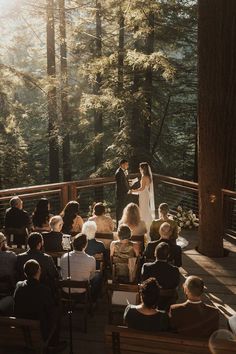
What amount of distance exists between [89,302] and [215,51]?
15.8 ft

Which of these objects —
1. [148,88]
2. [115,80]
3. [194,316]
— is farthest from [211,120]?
[115,80]

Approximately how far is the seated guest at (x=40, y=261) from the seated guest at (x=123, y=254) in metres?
0.96

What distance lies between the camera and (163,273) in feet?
17.8

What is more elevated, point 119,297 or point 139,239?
point 139,239

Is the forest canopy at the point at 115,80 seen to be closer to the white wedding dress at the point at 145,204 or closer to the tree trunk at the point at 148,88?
the tree trunk at the point at 148,88

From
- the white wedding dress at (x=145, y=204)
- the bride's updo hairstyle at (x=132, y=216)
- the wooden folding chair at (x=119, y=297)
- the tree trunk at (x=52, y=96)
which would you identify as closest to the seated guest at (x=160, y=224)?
the bride's updo hairstyle at (x=132, y=216)

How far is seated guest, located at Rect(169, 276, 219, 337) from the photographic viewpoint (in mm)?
4383

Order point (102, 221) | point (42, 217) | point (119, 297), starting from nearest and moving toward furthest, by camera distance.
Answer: point (119, 297)
point (42, 217)
point (102, 221)

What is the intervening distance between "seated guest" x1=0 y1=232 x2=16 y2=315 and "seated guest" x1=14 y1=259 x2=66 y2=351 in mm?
501

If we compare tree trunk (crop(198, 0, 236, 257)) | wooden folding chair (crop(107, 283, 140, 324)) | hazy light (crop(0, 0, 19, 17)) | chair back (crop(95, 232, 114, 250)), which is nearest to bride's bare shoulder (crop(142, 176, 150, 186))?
tree trunk (crop(198, 0, 236, 257))

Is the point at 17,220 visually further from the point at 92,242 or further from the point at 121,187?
the point at 121,187

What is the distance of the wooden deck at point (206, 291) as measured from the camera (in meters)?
5.37

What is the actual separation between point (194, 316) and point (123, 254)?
1923 millimetres

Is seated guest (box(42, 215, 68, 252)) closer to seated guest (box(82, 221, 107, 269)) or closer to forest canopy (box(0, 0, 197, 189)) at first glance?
seated guest (box(82, 221, 107, 269))
